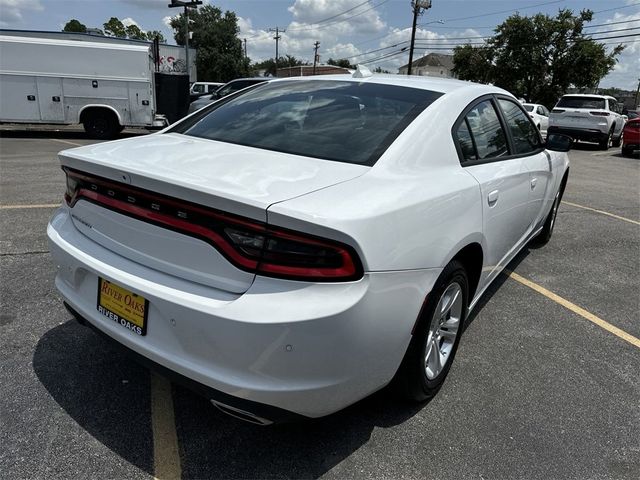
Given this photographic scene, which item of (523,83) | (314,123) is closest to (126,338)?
(314,123)

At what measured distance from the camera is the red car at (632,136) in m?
15.9

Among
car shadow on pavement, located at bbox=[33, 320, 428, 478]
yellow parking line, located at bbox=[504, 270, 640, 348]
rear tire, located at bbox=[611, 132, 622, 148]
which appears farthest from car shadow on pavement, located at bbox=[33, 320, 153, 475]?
rear tire, located at bbox=[611, 132, 622, 148]

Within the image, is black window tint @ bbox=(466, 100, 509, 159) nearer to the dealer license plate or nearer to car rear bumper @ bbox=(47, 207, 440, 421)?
car rear bumper @ bbox=(47, 207, 440, 421)

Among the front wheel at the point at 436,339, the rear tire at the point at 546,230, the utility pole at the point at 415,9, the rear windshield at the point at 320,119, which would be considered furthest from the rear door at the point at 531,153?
the utility pole at the point at 415,9

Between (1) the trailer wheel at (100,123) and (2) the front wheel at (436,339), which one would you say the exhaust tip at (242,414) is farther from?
(1) the trailer wheel at (100,123)

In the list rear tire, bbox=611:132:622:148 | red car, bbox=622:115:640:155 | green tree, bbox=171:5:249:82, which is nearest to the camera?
red car, bbox=622:115:640:155

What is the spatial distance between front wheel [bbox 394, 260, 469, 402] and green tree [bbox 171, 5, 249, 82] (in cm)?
6673

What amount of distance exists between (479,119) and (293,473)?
225cm

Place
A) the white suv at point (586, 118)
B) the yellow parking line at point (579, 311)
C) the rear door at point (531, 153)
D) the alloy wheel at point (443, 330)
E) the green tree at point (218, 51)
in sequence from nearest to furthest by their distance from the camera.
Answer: the alloy wheel at point (443, 330)
the yellow parking line at point (579, 311)
the rear door at point (531, 153)
the white suv at point (586, 118)
the green tree at point (218, 51)

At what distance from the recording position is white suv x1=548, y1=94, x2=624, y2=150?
17.5 metres

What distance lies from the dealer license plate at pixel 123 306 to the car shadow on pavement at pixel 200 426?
0.26 metres

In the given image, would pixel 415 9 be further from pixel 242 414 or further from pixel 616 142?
pixel 242 414

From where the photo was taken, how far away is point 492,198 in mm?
2828

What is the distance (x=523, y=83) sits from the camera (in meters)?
40.9
